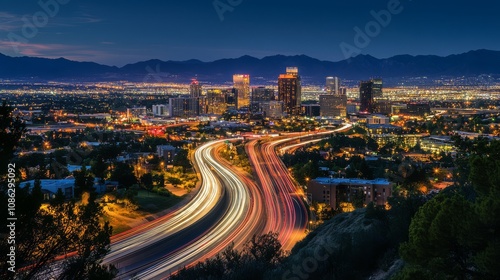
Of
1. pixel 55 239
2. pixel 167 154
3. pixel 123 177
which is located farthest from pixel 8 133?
pixel 167 154

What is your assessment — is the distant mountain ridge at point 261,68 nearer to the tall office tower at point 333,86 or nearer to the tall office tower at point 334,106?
the tall office tower at point 333,86

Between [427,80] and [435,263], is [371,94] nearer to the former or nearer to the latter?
[427,80]

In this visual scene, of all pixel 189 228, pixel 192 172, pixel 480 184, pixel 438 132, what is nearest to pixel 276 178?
pixel 192 172

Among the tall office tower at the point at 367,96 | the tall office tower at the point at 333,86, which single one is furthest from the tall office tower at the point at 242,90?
the tall office tower at the point at 367,96

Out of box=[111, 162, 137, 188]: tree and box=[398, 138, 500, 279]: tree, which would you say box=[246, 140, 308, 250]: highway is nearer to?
box=[111, 162, 137, 188]: tree

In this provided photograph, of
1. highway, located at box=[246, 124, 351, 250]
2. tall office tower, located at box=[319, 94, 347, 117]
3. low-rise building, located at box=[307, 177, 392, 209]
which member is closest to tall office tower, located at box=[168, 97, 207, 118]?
tall office tower, located at box=[319, 94, 347, 117]

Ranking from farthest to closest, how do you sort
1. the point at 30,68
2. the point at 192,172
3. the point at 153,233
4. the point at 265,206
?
the point at 30,68
the point at 192,172
the point at 265,206
the point at 153,233

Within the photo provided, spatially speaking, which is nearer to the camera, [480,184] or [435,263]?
[435,263]
